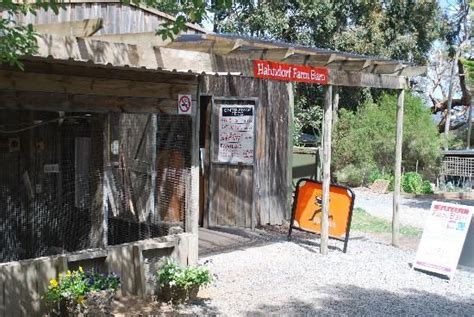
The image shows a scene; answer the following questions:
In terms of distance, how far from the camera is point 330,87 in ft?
26.9

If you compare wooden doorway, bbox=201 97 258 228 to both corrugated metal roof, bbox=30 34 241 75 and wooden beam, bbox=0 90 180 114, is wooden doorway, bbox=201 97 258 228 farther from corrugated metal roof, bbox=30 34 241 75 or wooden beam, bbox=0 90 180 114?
corrugated metal roof, bbox=30 34 241 75

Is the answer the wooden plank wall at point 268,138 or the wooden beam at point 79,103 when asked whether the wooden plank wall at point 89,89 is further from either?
the wooden plank wall at point 268,138

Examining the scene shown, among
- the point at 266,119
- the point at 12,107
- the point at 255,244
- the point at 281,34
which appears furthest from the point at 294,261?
the point at 281,34

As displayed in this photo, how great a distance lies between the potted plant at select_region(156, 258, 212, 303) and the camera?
5.83 m

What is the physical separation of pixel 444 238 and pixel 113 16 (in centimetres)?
640

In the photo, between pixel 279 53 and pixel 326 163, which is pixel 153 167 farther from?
pixel 279 53

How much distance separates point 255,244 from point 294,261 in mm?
1112

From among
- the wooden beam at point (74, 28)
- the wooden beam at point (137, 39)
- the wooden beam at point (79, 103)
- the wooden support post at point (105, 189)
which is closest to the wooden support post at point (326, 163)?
the wooden beam at point (79, 103)

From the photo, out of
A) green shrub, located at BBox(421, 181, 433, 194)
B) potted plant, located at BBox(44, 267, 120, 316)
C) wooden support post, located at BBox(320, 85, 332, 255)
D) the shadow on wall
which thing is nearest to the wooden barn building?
potted plant, located at BBox(44, 267, 120, 316)

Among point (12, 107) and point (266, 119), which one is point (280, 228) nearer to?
point (266, 119)

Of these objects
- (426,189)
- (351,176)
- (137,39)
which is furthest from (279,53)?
(351,176)

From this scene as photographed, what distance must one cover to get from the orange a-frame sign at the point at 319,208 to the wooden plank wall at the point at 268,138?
1.15m

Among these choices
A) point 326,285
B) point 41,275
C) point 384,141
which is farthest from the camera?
point 384,141

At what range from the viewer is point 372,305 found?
6.18m
